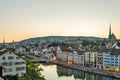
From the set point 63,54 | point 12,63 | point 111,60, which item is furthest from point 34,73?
point 63,54

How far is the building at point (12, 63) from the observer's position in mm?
22375

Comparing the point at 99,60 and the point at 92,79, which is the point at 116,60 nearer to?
the point at 99,60

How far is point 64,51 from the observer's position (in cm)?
7519

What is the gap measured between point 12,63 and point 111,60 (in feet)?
91.4

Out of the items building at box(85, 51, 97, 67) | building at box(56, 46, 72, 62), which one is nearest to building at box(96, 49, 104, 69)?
building at box(85, 51, 97, 67)

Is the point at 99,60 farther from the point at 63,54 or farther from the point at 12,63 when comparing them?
the point at 12,63

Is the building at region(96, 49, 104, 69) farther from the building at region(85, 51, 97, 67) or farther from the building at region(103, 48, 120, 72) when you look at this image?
the building at region(85, 51, 97, 67)

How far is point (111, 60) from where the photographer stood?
47.6 meters

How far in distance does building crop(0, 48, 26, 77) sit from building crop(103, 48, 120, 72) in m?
25.2

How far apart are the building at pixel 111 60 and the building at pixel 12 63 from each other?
82.6ft

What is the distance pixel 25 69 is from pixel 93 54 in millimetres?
34033

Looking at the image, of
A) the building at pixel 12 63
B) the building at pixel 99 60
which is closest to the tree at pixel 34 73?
the building at pixel 12 63

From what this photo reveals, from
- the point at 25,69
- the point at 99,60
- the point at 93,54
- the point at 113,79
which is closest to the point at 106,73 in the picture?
A: the point at 113,79

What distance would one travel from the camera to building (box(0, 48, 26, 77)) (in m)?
22.4
